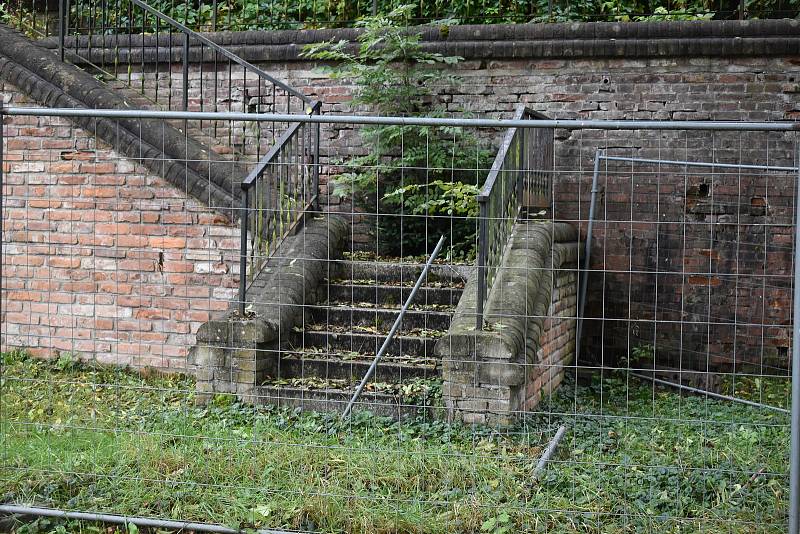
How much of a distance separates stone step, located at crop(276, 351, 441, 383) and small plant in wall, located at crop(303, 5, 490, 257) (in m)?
1.94

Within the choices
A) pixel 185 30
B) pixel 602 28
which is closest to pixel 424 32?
pixel 602 28

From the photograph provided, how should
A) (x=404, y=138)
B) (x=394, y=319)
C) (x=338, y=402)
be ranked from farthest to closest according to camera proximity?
(x=404, y=138) < (x=394, y=319) < (x=338, y=402)

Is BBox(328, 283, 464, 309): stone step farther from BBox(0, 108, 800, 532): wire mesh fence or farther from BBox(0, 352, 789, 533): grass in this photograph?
BBox(0, 352, 789, 533): grass

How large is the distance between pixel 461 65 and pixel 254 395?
4.20 metres

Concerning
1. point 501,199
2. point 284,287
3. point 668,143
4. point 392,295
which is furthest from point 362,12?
point 501,199

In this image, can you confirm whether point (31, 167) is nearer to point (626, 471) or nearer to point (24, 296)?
point (24, 296)

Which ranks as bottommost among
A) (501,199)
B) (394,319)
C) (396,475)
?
(396,475)

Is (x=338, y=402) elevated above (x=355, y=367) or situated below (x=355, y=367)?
below

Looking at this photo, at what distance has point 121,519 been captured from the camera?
4535 mm

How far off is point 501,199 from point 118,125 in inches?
136

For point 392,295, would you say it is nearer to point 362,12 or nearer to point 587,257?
point 587,257

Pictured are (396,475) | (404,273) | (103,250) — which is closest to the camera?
(396,475)

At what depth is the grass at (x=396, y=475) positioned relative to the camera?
4.55m

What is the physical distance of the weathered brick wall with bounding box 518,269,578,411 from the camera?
668 cm
